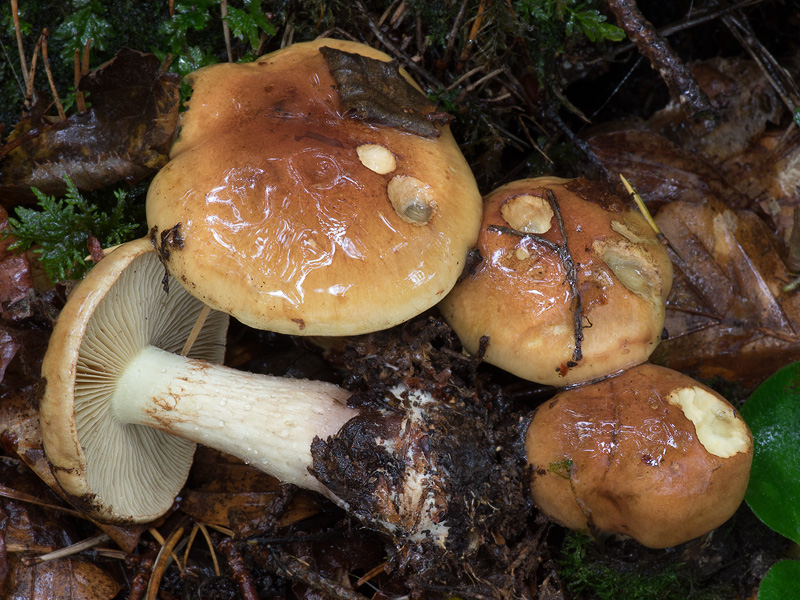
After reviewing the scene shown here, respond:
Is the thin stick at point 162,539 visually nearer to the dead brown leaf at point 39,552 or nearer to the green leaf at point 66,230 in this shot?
the dead brown leaf at point 39,552

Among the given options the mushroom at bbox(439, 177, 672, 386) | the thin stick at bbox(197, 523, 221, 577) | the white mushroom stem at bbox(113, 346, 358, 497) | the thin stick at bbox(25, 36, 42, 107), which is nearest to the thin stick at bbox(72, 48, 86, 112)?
the thin stick at bbox(25, 36, 42, 107)

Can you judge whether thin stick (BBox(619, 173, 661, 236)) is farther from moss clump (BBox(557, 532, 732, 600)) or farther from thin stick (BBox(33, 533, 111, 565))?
thin stick (BBox(33, 533, 111, 565))

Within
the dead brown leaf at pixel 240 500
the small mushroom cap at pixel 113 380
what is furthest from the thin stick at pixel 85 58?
the dead brown leaf at pixel 240 500

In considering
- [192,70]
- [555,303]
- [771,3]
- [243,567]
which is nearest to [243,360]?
[243,567]

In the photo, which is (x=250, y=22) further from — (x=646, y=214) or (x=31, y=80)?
(x=646, y=214)

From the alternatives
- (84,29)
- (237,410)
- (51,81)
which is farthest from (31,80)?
(237,410)

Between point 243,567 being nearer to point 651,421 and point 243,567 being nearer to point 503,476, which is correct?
point 503,476
